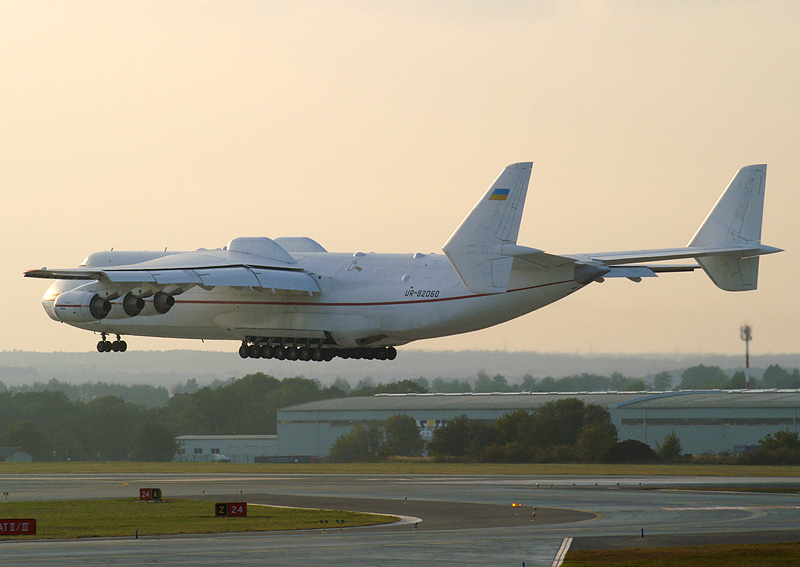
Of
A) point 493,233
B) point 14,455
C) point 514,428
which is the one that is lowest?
point 14,455

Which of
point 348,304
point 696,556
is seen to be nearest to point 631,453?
point 348,304

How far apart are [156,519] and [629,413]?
178 feet

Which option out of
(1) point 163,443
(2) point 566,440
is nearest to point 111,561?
(2) point 566,440

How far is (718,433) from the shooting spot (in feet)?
273

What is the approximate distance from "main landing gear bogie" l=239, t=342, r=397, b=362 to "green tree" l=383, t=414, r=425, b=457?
44.6 meters

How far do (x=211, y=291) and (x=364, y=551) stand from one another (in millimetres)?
20818

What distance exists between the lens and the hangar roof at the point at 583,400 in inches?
3332

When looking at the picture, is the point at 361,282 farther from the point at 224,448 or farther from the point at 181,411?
the point at 181,411

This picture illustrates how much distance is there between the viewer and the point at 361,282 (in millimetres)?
45000

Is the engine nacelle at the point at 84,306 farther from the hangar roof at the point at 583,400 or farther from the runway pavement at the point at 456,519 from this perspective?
the hangar roof at the point at 583,400

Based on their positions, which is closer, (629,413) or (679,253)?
(679,253)

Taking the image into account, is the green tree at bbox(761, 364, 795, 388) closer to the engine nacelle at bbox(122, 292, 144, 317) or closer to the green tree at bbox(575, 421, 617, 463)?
the green tree at bbox(575, 421, 617, 463)

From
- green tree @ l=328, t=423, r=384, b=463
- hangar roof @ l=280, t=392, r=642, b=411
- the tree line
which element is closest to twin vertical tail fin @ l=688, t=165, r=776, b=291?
hangar roof @ l=280, t=392, r=642, b=411

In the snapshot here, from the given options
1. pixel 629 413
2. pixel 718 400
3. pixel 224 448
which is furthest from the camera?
pixel 224 448
